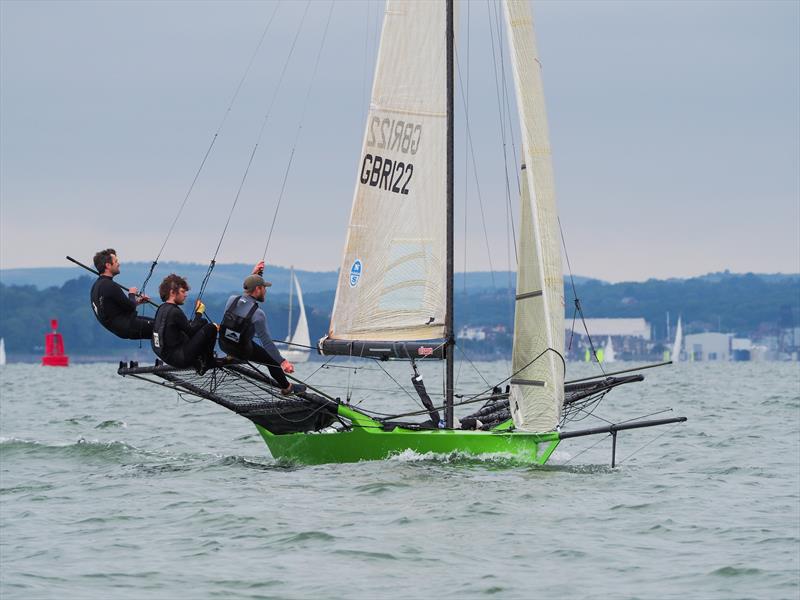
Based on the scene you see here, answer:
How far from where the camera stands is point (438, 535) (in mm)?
12547

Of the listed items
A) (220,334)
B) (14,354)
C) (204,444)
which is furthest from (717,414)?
(14,354)

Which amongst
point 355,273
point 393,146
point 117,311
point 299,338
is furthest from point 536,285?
point 299,338

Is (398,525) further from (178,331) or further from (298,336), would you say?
(298,336)

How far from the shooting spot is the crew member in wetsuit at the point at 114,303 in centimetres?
1551

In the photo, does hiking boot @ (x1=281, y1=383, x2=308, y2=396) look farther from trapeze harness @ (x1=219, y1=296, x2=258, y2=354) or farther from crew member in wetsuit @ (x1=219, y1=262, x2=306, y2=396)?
trapeze harness @ (x1=219, y1=296, x2=258, y2=354)

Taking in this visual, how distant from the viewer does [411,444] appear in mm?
16766

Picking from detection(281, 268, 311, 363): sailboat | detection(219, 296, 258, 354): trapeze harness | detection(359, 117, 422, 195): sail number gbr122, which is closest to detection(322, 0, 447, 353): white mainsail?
detection(359, 117, 422, 195): sail number gbr122

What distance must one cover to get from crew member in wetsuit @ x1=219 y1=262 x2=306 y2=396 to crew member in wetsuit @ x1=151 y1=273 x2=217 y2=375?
21 centimetres

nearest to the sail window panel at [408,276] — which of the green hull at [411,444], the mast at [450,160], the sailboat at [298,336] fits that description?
the mast at [450,160]

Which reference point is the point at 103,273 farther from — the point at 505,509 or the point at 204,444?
the point at 204,444

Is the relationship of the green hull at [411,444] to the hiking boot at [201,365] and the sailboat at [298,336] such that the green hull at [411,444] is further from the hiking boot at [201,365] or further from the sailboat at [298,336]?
the sailboat at [298,336]

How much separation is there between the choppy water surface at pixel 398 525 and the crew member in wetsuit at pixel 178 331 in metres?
1.54

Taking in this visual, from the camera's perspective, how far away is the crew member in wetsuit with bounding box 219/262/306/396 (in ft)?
51.5

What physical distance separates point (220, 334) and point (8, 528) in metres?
3.70
